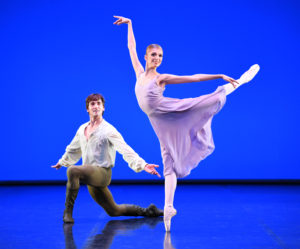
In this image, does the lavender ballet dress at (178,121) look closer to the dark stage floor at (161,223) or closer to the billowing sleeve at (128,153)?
the billowing sleeve at (128,153)

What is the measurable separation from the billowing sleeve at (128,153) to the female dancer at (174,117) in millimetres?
238

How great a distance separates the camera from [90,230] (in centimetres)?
353

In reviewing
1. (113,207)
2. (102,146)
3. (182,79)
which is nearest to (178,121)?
(182,79)

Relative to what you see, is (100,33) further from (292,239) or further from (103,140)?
(292,239)

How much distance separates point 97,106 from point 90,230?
1.11 m

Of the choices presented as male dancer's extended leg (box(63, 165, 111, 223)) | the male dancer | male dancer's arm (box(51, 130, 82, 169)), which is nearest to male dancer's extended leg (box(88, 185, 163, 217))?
the male dancer

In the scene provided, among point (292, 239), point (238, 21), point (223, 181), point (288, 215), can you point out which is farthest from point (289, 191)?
point (292, 239)

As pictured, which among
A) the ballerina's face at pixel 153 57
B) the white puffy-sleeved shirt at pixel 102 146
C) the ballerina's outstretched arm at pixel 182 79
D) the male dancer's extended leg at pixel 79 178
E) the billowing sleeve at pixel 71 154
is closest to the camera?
the ballerina's outstretched arm at pixel 182 79

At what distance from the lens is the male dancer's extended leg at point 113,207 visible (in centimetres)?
395

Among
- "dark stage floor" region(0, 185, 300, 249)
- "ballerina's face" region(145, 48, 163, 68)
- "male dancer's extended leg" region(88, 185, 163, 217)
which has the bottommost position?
"dark stage floor" region(0, 185, 300, 249)

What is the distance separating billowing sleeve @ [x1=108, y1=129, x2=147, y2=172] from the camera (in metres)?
3.69

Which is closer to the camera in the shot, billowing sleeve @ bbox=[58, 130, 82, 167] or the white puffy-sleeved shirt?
the white puffy-sleeved shirt

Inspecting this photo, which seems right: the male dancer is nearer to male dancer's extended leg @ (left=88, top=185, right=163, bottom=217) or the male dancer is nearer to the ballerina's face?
male dancer's extended leg @ (left=88, top=185, right=163, bottom=217)

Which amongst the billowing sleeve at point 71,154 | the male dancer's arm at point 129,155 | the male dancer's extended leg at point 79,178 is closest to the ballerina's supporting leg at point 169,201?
the male dancer's arm at point 129,155
